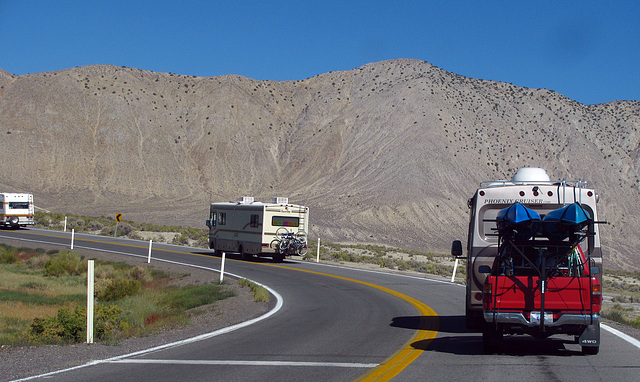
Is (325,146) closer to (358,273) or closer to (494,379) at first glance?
(358,273)

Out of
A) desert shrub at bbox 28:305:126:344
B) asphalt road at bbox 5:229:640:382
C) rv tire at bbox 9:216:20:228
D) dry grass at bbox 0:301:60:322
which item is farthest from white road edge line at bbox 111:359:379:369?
rv tire at bbox 9:216:20:228

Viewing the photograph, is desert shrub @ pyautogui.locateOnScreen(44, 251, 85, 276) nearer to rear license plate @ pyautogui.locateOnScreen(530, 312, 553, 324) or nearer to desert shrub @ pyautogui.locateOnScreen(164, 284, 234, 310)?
desert shrub @ pyautogui.locateOnScreen(164, 284, 234, 310)

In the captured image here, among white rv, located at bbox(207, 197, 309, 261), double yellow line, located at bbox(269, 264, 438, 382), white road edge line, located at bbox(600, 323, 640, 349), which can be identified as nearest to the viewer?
double yellow line, located at bbox(269, 264, 438, 382)

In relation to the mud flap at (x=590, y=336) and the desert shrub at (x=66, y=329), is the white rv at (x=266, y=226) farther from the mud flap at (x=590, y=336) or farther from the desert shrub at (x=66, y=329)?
the mud flap at (x=590, y=336)

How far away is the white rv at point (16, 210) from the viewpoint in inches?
1864

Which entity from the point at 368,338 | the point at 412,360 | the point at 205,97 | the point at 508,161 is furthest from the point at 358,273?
the point at 205,97

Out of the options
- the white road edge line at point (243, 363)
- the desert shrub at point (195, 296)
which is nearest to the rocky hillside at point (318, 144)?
the desert shrub at point (195, 296)

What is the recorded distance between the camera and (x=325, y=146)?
274 ft

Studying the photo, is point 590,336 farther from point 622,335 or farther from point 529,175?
point 529,175

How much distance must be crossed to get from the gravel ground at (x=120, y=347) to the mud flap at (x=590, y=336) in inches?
255

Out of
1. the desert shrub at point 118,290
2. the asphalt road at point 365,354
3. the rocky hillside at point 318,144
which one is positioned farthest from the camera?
the rocky hillside at point 318,144

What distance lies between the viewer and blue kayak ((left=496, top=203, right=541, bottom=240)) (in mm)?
9531

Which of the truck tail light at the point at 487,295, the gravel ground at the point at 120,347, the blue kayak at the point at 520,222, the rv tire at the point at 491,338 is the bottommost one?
the gravel ground at the point at 120,347

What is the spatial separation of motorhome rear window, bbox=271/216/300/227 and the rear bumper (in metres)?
21.8
